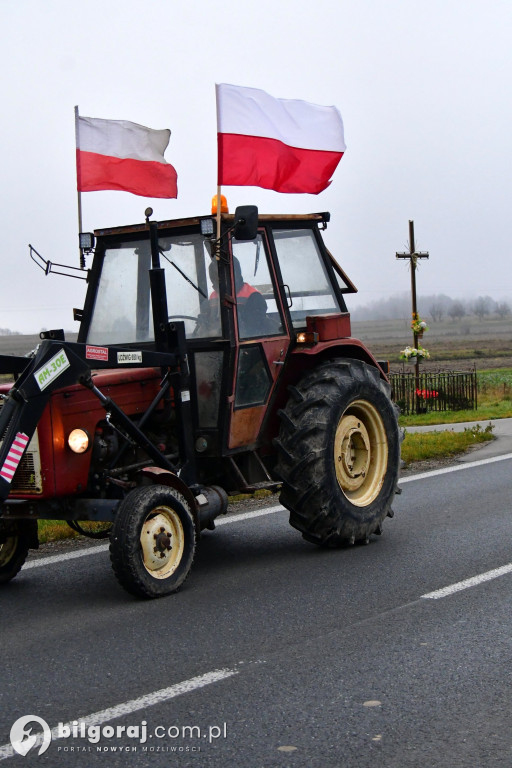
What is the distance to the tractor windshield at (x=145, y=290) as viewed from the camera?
7.33 meters

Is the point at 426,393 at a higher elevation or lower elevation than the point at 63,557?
lower

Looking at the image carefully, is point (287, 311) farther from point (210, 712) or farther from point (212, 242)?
point (210, 712)

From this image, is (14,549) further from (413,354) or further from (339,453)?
(413,354)

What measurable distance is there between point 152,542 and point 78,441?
784mm

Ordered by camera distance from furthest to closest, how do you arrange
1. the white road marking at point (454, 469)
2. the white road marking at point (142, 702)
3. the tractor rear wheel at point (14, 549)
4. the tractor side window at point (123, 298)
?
the white road marking at point (454, 469) → the tractor side window at point (123, 298) → the tractor rear wheel at point (14, 549) → the white road marking at point (142, 702)

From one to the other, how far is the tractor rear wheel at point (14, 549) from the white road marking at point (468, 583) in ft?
8.81

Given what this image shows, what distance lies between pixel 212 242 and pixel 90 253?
1.27 meters

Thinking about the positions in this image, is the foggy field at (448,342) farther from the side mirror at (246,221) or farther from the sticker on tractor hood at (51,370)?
the sticker on tractor hood at (51,370)

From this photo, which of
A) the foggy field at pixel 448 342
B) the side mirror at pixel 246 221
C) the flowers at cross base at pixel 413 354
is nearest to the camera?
the side mirror at pixel 246 221

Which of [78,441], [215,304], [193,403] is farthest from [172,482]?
[215,304]

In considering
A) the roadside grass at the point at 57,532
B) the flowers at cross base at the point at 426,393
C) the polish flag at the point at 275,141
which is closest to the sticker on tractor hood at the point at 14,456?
the polish flag at the point at 275,141

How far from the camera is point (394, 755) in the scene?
393 cm

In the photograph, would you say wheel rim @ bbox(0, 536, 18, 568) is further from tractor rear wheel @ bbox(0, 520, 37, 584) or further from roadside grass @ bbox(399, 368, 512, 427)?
roadside grass @ bbox(399, 368, 512, 427)

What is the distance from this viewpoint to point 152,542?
6262mm
